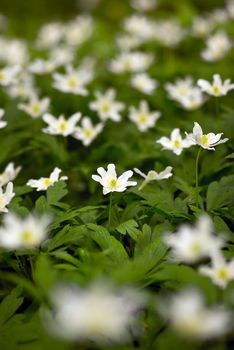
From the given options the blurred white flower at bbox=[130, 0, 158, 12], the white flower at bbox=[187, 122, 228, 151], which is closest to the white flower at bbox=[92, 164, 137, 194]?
the white flower at bbox=[187, 122, 228, 151]

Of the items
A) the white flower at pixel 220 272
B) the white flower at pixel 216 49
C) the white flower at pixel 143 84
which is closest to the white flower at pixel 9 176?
the white flower at pixel 220 272

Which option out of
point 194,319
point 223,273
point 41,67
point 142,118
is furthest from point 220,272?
point 41,67

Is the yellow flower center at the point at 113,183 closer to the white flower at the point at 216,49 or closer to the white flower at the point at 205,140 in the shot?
the white flower at the point at 205,140

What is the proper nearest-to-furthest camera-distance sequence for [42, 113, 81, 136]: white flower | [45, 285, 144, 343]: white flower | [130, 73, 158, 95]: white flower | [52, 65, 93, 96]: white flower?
[45, 285, 144, 343]: white flower, [42, 113, 81, 136]: white flower, [52, 65, 93, 96]: white flower, [130, 73, 158, 95]: white flower

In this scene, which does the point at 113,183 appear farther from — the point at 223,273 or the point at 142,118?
the point at 142,118

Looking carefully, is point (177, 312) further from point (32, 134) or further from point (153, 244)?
point (32, 134)

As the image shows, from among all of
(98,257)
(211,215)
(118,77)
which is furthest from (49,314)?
(118,77)

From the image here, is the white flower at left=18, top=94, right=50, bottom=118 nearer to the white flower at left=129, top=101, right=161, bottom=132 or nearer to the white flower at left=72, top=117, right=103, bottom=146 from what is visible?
the white flower at left=72, top=117, right=103, bottom=146
